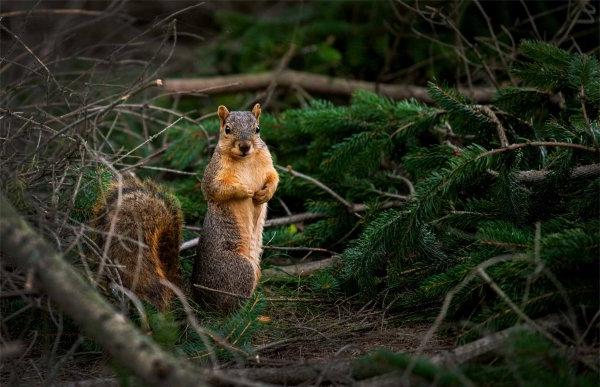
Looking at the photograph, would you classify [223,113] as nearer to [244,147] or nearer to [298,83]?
[244,147]

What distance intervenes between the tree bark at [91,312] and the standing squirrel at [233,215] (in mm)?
1269

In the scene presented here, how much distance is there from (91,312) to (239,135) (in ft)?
5.26

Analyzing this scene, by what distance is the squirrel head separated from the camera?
3.44 m

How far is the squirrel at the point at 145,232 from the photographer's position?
3.02 m

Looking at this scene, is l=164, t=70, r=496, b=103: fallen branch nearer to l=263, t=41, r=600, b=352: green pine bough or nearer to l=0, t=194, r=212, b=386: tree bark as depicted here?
l=263, t=41, r=600, b=352: green pine bough

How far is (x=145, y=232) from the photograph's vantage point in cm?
311

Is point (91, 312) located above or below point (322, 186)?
above

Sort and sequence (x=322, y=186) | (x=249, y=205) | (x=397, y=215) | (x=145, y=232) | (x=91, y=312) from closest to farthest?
1. (x=91, y=312)
2. (x=397, y=215)
3. (x=145, y=232)
4. (x=249, y=205)
5. (x=322, y=186)

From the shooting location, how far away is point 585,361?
2059mm

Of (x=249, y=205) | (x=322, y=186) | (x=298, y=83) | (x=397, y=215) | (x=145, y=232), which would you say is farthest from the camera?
(x=298, y=83)

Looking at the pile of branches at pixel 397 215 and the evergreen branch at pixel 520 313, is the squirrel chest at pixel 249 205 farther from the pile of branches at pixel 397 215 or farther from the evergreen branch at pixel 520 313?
the evergreen branch at pixel 520 313

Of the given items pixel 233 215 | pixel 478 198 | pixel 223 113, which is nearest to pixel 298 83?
pixel 223 113

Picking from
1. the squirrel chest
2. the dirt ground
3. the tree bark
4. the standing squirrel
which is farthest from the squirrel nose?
the tree bark

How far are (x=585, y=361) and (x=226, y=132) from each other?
6.49 feet
